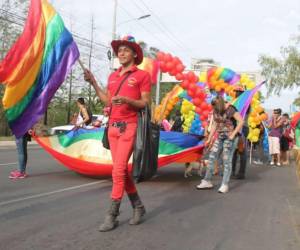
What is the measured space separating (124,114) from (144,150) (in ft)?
1.43

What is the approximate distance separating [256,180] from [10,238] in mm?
6856

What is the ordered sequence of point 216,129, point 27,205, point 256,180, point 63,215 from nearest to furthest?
point 63,215 < point 27,205 < point 216,129 < point 256,180

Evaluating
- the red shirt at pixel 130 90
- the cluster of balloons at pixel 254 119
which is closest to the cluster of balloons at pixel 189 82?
the cluster of balloons at pixel 254 119

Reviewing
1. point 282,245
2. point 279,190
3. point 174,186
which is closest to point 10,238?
point 282,245

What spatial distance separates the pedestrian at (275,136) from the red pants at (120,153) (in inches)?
423

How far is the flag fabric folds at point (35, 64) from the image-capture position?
652 cm

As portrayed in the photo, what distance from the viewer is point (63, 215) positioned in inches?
235

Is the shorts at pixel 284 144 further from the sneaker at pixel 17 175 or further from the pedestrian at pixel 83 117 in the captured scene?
the sneaker at pixel 17 175

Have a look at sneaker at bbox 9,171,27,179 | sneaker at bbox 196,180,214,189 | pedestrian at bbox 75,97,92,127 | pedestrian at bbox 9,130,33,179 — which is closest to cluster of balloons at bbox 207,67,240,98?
pedestrian at bbox 75,97,92,127

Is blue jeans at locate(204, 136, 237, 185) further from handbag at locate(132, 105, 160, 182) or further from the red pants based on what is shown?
Answer: the red pants

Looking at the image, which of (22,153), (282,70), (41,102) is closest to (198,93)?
(22,153)

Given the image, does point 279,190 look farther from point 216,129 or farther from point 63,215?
point 63,215

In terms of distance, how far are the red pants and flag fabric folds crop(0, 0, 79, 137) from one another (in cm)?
164

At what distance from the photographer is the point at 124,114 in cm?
534
